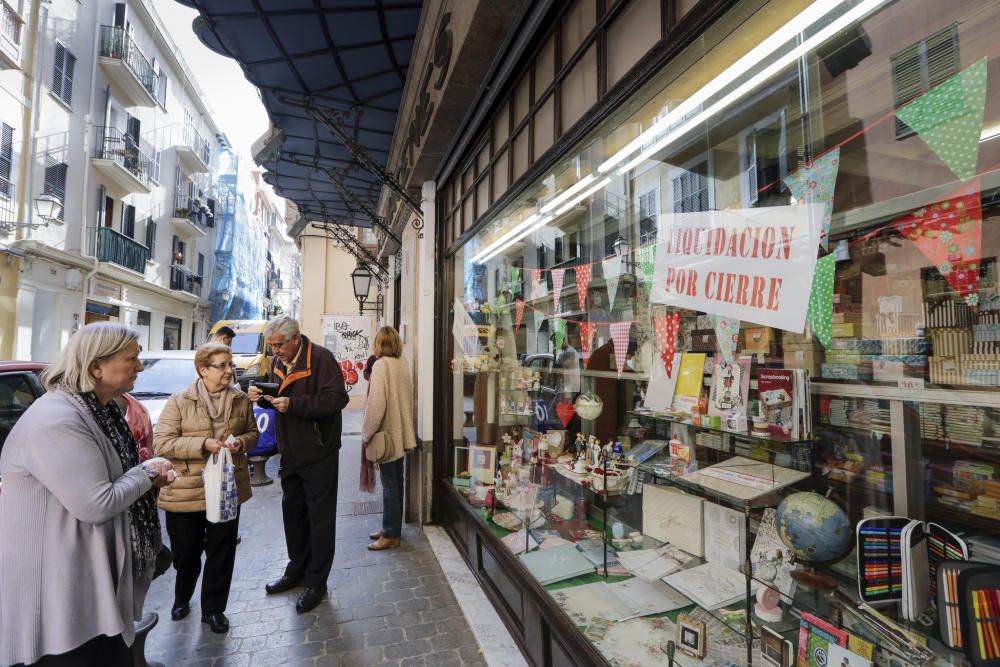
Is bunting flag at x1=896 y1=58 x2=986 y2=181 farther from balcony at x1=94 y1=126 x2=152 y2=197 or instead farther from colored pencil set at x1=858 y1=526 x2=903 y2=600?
balcony at x1=94 y1=126 x2=152 y2=197

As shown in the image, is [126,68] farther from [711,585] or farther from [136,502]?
[711,585]

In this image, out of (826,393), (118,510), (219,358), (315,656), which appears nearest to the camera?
(118,510)

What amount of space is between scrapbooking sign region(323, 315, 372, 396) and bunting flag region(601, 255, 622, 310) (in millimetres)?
8121

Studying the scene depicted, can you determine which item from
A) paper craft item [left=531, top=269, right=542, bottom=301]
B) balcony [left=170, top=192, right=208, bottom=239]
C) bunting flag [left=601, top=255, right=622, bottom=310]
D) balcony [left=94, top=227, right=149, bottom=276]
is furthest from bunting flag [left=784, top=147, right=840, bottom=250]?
balcony [left=170, top=192, right=208, bottom=239]

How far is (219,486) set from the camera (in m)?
2.91

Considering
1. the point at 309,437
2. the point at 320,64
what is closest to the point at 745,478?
the point at 309,437

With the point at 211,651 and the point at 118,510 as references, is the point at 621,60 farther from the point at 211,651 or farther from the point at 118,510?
the point at 211,651

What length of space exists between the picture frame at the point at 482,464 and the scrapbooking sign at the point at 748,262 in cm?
257

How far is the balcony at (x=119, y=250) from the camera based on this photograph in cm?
1471

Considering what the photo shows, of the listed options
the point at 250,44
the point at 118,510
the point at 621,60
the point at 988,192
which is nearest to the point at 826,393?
the point at 988,192

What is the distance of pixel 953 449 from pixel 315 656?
337 centimetres

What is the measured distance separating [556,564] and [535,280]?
1.99m

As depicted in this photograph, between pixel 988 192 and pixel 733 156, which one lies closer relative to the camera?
pixel 988 192

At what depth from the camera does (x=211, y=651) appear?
2.96m
